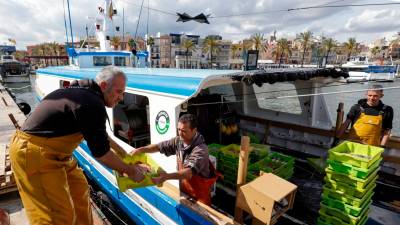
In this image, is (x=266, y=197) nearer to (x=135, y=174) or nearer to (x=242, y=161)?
(x=242, y=161)

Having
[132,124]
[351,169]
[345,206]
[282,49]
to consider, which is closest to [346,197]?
[345,206]

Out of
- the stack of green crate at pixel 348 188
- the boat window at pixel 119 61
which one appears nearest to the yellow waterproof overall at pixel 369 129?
the stack of green crate at pixel 348 188

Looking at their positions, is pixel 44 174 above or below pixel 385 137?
above

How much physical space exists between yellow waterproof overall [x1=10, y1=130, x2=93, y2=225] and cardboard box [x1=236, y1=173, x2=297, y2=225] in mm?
1867

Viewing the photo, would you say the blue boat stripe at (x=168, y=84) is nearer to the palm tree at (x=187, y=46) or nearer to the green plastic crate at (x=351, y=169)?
the green plastic crate at (x=351, y=169)

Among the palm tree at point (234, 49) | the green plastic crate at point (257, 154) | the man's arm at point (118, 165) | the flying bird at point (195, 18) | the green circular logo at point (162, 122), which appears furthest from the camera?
the palm tree at point (234, 49)

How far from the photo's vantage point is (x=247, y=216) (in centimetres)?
391

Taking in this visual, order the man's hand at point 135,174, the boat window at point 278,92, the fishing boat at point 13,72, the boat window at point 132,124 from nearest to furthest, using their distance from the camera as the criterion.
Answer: the man's hand at point 135,174 < the boat window at point 278,92 < the boat window at point 132,124 < the fishing boat at point 13,72

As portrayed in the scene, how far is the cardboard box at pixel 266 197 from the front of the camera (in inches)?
103

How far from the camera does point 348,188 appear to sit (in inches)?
119

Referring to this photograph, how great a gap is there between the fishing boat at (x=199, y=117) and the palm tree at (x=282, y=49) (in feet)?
247

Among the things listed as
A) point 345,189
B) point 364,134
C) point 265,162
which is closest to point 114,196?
point 265,162

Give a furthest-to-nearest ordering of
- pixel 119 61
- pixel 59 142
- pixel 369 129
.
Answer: pixel 119 61 < pixel 369 129 < pixel 59 142

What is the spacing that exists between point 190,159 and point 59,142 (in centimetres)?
139
